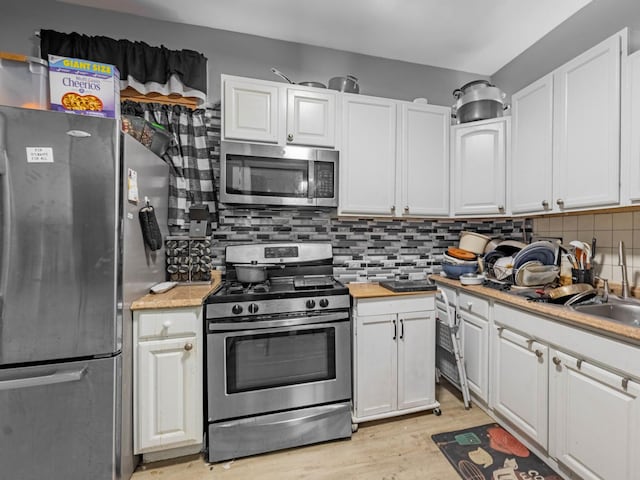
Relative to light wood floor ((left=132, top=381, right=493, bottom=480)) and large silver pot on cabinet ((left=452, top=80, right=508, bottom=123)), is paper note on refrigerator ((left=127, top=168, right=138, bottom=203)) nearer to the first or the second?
light wood floor ((left=132, top=381, right=493, bottom=480))

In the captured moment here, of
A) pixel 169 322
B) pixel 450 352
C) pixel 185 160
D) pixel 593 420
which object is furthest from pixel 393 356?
pixel 185 160

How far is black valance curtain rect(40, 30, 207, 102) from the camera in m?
1.83

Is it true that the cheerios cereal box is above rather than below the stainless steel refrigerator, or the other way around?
above

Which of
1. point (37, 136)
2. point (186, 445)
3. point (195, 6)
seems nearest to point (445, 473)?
point (186, 445)

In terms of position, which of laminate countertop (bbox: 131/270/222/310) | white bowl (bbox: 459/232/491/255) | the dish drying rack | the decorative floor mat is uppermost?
white bowl (bbox: 459/232/491/255)

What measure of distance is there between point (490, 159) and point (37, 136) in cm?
277

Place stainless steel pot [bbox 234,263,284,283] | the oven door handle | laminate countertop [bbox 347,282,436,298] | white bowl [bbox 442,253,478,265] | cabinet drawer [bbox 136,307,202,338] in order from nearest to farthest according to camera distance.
A: cabinet drawer [bbox 136,307,202,338] → the oven door handle → laminate countertop [bbox 347,282,436,298] → stainless steel pot [bbox 234,263,284,283] → white bowl [bbox 442,253,478,265]

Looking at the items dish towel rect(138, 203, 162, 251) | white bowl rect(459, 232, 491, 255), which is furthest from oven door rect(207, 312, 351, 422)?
white bowl rect(459, 232, 491, 255)

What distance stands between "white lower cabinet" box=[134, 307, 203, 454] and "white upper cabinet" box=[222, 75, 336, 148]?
1.21m

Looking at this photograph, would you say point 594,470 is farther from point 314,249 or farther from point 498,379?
point 314,249

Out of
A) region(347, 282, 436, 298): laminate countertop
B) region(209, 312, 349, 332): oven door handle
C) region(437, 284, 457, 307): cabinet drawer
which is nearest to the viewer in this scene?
region(209, 312, 349, 332): oven door handle

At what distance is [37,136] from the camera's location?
1.19 meters

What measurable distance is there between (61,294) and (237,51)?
2.04 m

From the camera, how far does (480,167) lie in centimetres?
226
